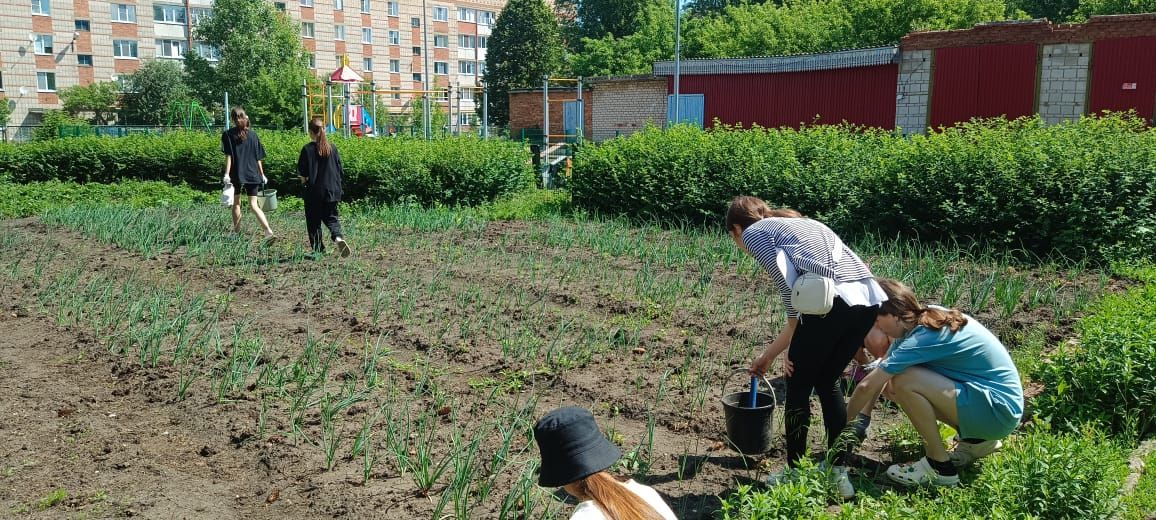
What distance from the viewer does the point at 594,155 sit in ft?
41.4

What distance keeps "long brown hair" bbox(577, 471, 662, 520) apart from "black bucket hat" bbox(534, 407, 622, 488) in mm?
31

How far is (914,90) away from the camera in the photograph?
2086 centimetres

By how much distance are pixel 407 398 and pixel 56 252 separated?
6454 mm

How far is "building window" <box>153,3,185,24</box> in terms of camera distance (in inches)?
2112

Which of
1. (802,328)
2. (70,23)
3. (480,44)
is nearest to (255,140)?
(802,328)

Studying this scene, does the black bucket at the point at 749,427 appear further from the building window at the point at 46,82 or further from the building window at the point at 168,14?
the building window at the point at 168,14

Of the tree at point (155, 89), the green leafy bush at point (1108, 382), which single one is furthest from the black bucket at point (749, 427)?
the tree at point (155, 89)

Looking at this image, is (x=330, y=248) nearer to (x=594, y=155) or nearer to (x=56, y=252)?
(x=56, y=252)

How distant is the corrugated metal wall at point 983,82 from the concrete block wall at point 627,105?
987 centimetres

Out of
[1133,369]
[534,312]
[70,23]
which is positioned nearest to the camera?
[1133,369]

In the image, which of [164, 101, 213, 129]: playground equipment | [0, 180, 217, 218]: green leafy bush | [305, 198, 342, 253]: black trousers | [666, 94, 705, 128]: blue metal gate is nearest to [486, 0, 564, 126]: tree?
[164, 101, 213, 129]: playground equipment

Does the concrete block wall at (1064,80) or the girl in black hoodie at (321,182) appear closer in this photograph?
the girl in black hoodie at (321,182)

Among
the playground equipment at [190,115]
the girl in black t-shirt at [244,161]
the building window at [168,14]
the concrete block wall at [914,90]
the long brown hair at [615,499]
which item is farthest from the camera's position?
the building window at [168,14]

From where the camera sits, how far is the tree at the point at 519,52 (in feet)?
174
